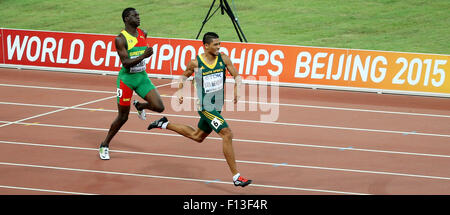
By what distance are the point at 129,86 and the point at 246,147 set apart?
100 inches

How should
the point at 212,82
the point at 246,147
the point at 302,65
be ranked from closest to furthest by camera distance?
the point at 212,82, the point at 246,147, the point at 302,65

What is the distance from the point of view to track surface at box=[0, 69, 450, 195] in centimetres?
1092

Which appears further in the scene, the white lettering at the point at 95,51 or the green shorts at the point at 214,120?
the white lettering at the point at 95,51

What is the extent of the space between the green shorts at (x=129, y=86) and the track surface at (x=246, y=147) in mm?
1053

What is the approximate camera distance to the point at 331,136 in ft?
47.0

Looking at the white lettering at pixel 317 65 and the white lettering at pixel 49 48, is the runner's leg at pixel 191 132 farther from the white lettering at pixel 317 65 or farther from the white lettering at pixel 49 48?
the white lettering at pixel 49 48

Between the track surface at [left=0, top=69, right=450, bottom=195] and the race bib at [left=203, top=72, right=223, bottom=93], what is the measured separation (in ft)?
4.65

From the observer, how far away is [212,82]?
34.5 feet

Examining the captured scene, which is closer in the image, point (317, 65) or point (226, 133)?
point (226, 133)

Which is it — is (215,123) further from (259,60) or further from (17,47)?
(17,47)

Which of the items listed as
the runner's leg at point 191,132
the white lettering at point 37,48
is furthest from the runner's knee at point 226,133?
the white lettering at point 37,48

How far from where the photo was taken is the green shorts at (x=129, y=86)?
39.4ft

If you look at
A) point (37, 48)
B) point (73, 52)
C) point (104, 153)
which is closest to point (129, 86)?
point (104, 153)

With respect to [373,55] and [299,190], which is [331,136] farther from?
[373,55]
